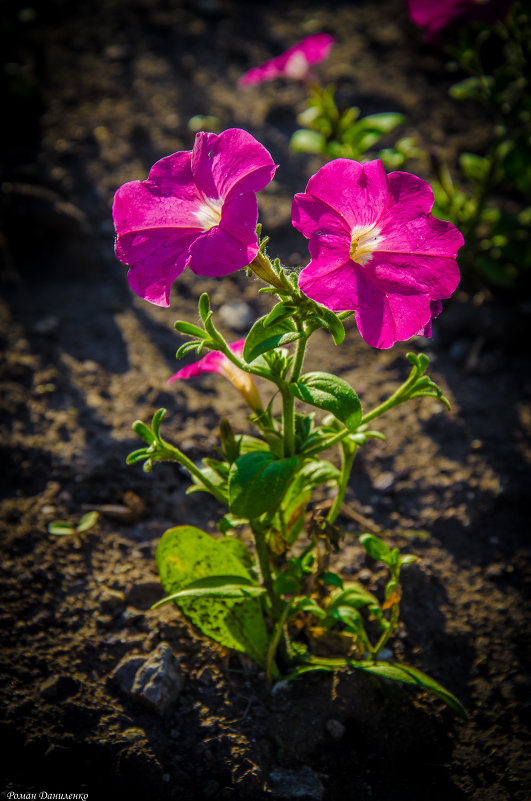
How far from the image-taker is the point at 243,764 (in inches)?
63.7

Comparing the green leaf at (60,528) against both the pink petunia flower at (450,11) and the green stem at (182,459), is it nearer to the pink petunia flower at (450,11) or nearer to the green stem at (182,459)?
the green stem at (182,459)

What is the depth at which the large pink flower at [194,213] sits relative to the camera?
3.74 ft

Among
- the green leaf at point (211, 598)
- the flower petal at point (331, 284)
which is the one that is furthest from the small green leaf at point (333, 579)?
the flower petal at point (331, 284)

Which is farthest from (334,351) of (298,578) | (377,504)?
(298,578)

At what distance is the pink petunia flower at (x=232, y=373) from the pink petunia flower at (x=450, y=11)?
73.7 inches

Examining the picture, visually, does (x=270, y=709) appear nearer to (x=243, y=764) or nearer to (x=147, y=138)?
(x=243, y=764)

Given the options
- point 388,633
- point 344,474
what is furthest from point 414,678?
point 344,474

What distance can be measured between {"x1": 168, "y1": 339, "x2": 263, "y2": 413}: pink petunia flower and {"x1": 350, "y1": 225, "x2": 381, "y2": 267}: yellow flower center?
0.46 m

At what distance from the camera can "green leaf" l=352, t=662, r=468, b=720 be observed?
1.64 m

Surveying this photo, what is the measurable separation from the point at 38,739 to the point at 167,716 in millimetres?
361

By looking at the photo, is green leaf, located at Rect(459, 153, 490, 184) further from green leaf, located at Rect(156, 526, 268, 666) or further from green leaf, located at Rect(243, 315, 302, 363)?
green leaf, located at Rect(156, 526, 268, 666)

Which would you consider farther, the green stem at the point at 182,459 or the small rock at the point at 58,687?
the small rock at the point at 58,687

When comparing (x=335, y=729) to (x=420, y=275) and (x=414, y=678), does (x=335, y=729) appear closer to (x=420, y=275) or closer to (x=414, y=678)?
(x=414, y=678)

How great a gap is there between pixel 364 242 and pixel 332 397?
35 cm
